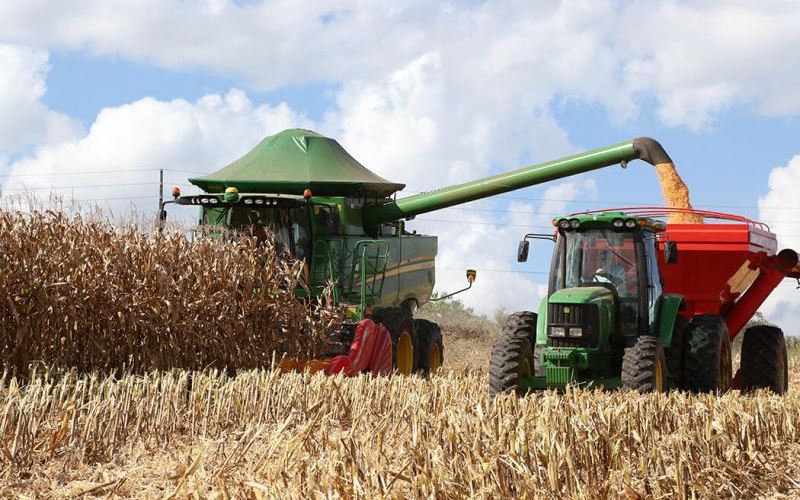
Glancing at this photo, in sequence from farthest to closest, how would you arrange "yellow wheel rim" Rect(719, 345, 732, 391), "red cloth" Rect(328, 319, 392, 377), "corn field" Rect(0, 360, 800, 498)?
"red cloth" Rect(328, 319, 392, 377) < "yellow wheel rim" Rect(719, 345, 732, 391) < "corn field" Rect(0, 360, 800, 498)

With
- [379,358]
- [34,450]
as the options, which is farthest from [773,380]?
[34,450]

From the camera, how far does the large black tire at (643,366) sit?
8.59m

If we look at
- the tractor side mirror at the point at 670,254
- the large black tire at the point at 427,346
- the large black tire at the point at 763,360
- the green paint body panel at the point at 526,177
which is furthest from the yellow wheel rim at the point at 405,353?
the tractor side mirror at the point at 670,254

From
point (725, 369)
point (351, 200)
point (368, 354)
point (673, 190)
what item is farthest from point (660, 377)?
point (351, 200)

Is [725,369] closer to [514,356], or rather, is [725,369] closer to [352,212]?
[514,356]

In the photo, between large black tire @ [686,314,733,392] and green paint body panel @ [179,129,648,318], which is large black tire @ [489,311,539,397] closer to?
large black tire @ [686,314,733,392]

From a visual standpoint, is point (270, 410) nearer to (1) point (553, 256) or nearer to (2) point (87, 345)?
(2) point (87, 345)

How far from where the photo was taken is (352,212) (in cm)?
1334

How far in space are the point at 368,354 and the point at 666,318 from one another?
10.6 ft

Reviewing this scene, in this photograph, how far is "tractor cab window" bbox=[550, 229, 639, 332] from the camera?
9523 mm

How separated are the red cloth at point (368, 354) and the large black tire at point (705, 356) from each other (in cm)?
296

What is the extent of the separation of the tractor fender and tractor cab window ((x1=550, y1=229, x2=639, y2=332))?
0.32m

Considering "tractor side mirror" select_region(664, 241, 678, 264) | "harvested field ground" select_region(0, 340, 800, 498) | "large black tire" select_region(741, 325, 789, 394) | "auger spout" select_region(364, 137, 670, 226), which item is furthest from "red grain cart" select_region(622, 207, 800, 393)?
"auger spout" select_region(364, 137, 670, 226)

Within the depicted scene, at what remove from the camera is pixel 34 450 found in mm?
6570
